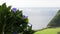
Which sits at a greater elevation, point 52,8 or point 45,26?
point 52,8

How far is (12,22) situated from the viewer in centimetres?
72

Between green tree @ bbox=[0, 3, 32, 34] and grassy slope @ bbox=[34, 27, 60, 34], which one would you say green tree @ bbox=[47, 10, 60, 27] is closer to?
grassy slope @ bbox=[34, 27, 60, 34]

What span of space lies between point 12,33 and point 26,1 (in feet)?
1.79

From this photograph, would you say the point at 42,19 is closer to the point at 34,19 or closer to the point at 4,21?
the point at 34,19

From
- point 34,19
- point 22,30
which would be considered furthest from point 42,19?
point 22,30

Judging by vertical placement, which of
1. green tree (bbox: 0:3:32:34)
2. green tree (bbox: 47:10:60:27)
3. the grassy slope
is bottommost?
the grassy slope

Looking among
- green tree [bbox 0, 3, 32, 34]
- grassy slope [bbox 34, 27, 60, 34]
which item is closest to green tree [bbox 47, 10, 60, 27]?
grassy slope [bbox 34, 27, 60, 34]

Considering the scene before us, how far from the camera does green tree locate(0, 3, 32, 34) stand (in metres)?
0.69

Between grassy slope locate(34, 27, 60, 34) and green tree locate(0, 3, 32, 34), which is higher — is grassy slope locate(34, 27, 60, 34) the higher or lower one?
the lower one

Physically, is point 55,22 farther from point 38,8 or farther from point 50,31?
point 38,8

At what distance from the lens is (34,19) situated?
3.84 feet

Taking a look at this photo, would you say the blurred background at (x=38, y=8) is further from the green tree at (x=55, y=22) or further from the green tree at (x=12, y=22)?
the green tree at (x=12, y=22)

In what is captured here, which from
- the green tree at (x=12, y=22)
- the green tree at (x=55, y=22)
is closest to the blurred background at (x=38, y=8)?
the green tree at (x=55, y=22)

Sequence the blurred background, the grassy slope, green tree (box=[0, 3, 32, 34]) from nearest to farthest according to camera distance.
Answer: green tree (box=[0, 3, 32, 34]) → the grassy slope → the blurred background
